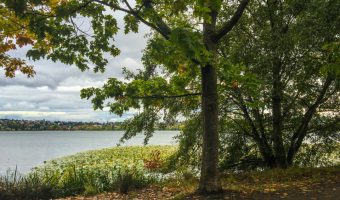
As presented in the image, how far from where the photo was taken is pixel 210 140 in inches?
371

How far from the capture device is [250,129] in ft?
49.8

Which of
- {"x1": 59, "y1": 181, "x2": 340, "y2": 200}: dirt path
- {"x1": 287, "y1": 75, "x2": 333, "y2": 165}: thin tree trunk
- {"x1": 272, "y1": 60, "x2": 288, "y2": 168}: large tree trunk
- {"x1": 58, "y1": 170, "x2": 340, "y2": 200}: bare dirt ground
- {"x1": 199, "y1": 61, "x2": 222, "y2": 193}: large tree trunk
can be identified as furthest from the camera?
{"x1": 287, "y1": 75, "x2": 333, "y2": 165}: thin tree trunk

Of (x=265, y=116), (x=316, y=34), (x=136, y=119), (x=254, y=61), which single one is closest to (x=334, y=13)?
(x=316, y=34)

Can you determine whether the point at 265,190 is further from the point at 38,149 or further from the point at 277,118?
the point at 38,149

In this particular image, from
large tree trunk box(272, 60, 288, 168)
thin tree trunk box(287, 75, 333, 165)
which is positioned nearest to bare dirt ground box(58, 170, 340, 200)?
large tree trunk box(272, 60, 288, 168)

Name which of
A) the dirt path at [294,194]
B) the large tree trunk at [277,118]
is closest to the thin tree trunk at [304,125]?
the large tree trunk at [277,118]

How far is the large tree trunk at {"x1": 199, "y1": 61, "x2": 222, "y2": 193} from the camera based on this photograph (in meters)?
9.43

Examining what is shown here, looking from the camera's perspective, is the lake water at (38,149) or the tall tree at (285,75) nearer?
the tall tree at (285,75)

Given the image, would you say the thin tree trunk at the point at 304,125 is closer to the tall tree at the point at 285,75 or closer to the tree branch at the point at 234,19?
the tall tree at the point at 285,75

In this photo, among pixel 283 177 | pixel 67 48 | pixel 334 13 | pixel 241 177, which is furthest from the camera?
pixel 241 177

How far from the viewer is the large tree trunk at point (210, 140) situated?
943cm

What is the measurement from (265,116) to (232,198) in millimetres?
6041

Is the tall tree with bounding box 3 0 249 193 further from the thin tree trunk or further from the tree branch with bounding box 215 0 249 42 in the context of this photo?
the thin tree trunk

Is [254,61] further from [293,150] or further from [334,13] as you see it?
[293,150]
